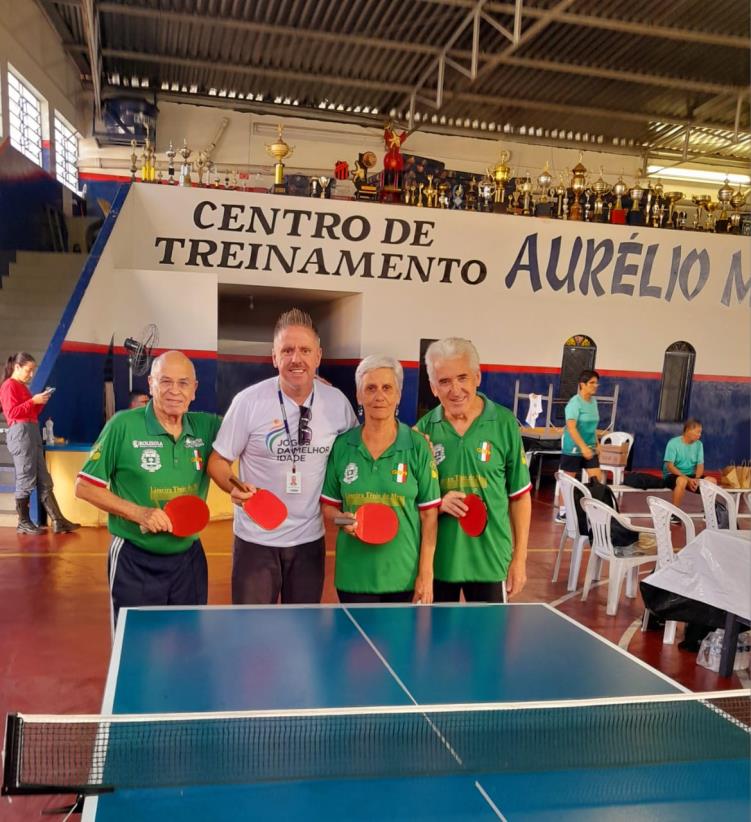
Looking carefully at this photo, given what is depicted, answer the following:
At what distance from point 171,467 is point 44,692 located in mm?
1894

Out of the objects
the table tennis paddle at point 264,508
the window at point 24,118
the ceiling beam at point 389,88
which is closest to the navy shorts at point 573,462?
the table tennis paddle at point 264,508

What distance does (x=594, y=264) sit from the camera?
12695mm

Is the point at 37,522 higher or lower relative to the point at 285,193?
lower

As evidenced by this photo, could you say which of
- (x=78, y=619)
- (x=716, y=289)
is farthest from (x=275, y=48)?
(x=78, y=619)

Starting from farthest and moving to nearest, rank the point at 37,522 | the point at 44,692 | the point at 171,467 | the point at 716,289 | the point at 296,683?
the point at 716,289, the point at 37,522, the point at 44,692, the point at 171,467, the point at 296,683

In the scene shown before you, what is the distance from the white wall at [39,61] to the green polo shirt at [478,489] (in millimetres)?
11024

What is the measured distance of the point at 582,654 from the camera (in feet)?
8.71

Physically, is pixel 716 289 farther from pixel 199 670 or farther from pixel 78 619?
pixel 199 670

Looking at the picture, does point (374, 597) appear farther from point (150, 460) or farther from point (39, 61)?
point (39, 61)

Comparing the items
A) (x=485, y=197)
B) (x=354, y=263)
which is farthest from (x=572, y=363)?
(x=354, y=263)

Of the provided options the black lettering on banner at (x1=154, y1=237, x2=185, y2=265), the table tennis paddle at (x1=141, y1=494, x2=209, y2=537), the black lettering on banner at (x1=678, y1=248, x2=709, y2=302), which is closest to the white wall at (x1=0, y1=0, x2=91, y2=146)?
the black lettering on banner at (x1=154, y1=237, x2=185, y2=265)

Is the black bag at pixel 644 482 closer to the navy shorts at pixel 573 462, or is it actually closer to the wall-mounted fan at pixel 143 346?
the navy shorts at pixel 573 462

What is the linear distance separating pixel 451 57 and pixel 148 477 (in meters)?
13.5

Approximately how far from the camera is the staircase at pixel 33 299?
418 inches
